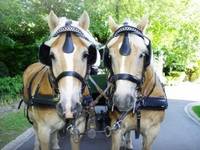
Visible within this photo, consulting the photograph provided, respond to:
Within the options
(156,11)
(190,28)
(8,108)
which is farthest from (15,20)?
(190,28)

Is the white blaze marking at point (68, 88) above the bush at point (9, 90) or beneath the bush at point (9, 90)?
above

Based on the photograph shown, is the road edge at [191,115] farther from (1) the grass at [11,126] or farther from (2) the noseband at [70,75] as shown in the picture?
(2) the noseband at [70,75]

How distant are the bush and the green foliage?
127 cm

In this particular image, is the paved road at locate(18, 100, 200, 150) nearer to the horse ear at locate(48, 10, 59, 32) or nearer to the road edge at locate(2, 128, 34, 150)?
the road edge at locate(2, 128, 34, 150)

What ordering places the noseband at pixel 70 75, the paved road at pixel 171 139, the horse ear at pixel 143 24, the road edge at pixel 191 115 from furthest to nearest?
1. the road edge at pixel 191 115
2. the paved road at pixel 171 139
3. the horse ear at pixel 143 24
4. the noseband at pixel 70 75

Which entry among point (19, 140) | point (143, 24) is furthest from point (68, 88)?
point (19, 140)

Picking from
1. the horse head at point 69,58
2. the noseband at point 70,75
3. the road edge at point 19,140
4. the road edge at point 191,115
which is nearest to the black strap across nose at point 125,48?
the horse head at point 69,58

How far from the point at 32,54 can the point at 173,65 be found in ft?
56.1

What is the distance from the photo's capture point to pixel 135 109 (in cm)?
546

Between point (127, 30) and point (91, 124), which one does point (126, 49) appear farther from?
point (91, 124)

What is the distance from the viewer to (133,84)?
4.77 meters

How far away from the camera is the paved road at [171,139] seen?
8.84 m

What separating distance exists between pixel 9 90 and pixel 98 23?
20.4 feet

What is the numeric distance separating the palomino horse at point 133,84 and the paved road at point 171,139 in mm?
2924
